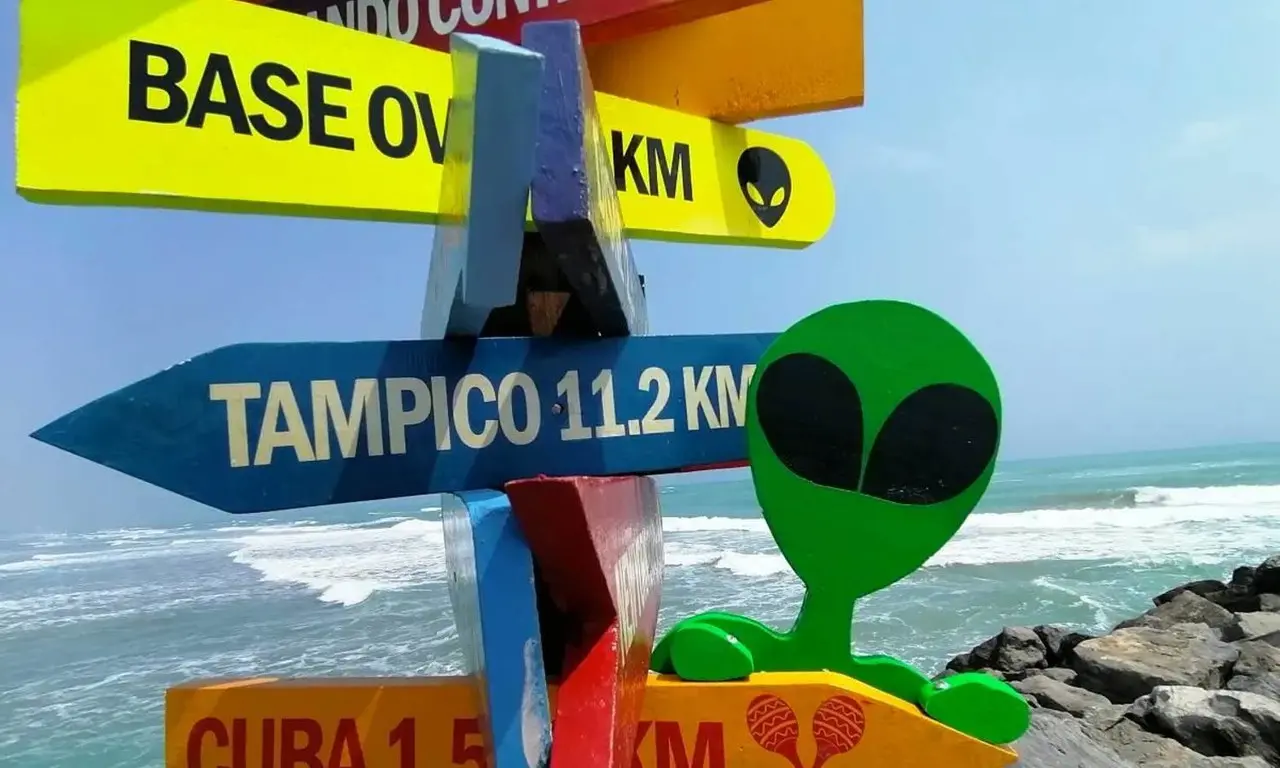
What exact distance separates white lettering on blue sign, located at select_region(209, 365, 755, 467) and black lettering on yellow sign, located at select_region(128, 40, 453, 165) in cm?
65

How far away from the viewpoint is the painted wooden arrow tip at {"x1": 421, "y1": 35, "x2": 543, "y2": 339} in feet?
3.90

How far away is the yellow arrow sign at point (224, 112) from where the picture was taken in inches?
69.6

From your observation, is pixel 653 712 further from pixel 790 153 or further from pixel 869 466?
pixel 790 153

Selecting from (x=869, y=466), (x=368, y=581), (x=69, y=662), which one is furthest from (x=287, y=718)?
(x=368, y=581)

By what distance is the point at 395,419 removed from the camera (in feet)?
5.54

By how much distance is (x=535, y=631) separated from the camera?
4.74 ft

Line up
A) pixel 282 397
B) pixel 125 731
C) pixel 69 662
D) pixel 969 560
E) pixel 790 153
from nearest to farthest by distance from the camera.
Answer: pixel 282 397 < pixel 790 153 < pixel 125 731 < pixel 69 662 < pixel 969 560

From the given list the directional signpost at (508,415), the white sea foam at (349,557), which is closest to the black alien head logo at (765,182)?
the directional signpost at (508,415)

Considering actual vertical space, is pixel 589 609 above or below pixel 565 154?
below

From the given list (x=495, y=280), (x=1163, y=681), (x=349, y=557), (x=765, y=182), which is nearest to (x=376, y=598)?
(x=349, y=557)

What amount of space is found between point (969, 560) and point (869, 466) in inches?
579

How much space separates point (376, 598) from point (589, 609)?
12.9 meters

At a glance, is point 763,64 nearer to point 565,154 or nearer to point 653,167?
point 653,167

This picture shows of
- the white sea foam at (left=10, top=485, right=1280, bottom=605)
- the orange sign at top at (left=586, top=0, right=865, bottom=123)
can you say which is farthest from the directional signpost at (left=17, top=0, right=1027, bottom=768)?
the white sea foam at (left=10, top=485, right=1280, bottom=605)
